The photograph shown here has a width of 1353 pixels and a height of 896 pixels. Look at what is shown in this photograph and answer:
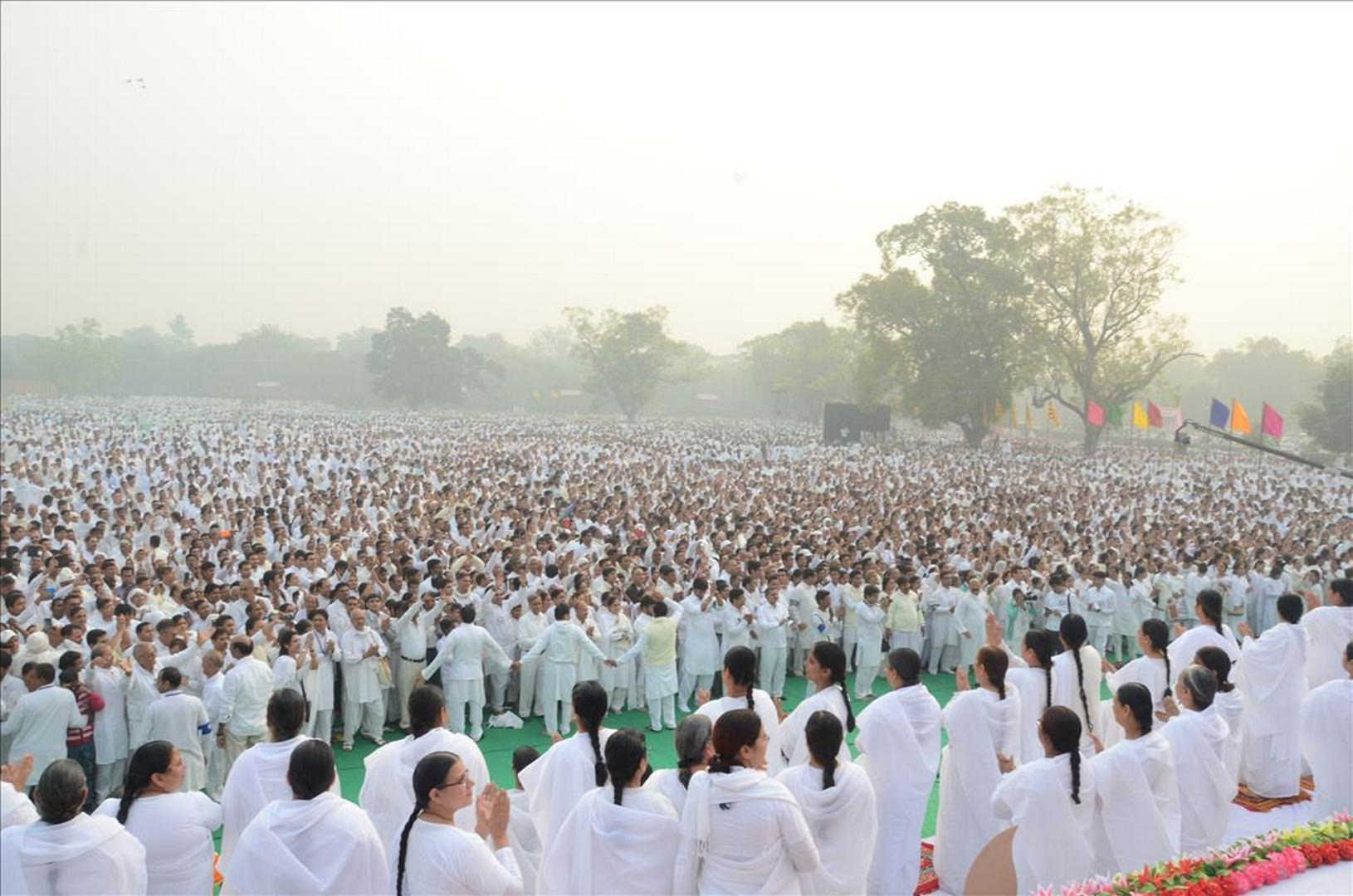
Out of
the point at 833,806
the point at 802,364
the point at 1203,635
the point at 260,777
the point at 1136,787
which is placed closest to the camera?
the point at 833,806

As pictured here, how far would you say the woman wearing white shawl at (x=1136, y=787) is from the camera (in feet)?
13.9

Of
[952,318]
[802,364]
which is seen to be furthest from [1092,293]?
[802,364]

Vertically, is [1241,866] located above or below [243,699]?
above

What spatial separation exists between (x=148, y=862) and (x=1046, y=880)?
3546 mm

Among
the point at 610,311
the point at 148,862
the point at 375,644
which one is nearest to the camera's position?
the point at 148,862

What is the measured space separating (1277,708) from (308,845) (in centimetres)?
631

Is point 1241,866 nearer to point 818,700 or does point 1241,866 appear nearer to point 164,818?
point 818,700

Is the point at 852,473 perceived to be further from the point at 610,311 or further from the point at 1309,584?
the point at 610,311

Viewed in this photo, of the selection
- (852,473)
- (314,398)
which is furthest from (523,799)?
(314,398)

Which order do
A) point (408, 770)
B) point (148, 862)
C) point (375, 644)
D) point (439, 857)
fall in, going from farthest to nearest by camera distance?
point (375, 644)
point (408, 770)
point (148, 862)
point (439, 857)

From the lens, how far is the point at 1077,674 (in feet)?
18.5

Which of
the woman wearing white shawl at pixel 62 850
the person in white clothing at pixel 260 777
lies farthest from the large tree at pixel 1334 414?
the woman wearing white shawl at pixel 62 850

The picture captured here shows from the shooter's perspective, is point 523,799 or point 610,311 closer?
point 523,799

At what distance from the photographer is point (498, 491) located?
61.5ft
